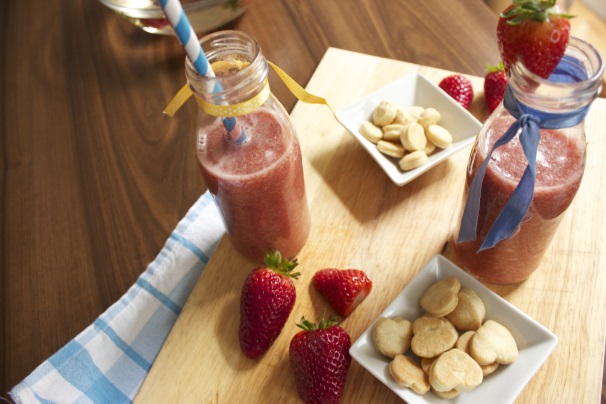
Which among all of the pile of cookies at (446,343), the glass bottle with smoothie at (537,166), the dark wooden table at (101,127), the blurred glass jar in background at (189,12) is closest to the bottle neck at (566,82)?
the glass bottle with smoothie at (537,166)

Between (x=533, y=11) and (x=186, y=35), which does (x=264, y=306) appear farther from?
(x=533, y=11)

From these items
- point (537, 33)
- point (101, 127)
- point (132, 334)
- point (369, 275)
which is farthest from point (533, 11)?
point (101, 127)

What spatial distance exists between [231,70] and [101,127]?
1.97 ft

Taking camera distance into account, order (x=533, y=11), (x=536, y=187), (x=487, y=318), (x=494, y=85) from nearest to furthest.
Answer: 1. (x=533, y=11)
2. (x=536, y=187)
3. (x=487, y=318)
4. (x=494, y=85)

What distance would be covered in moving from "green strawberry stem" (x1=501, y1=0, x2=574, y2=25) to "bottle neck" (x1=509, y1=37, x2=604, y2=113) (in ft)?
0.16

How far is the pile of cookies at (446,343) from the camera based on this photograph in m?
0.76

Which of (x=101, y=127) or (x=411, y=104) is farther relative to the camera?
(x=101, y=127)

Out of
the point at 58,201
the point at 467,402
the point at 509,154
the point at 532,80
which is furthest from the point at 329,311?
the point at 58,201

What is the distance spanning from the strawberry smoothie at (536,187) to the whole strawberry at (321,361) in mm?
271

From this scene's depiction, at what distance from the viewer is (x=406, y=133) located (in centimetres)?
Result: 103

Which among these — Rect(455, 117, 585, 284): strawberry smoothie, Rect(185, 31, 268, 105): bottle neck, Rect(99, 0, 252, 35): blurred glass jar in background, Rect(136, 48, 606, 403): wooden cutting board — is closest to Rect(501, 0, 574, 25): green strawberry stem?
Rect(455, 117, 585, 284): strawberry smoothie

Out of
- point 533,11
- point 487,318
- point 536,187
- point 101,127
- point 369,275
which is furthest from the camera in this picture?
point 101,127

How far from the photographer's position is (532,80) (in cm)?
64

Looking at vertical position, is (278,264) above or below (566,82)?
below
